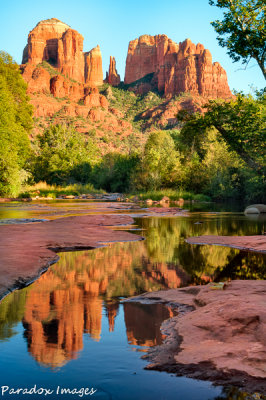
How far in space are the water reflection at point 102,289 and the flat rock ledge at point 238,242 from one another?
612mm

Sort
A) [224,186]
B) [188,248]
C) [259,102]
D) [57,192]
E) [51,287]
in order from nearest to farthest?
[51,287] → [188,248] → [259,102] → [224,186] → [57,192]

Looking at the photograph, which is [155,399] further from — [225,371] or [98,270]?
[98,270]

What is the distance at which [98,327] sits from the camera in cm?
457

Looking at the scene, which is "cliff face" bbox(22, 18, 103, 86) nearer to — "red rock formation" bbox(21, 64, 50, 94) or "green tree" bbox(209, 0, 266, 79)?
"red rock formation" bbox(21, 64, 50, 94)

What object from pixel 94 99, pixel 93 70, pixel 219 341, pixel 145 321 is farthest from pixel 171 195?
pixel 93 70

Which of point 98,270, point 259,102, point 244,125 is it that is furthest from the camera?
point 259,102

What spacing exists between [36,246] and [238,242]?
5.97 m

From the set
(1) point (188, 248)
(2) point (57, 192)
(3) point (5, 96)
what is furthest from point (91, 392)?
(2) point (57, 192)

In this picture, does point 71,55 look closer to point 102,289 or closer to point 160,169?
point 160,169

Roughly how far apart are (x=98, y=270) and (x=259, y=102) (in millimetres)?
18992

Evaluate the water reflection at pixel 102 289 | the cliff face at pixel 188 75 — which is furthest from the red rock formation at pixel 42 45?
the water reflection at pixel 102 289

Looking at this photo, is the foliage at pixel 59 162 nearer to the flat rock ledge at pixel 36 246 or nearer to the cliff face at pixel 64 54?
the flat rock ledge at pixel 36 246

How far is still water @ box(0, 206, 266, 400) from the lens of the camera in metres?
3.10

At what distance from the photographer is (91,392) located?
9.83 feet
